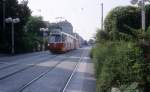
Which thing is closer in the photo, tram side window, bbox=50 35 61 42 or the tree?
tram side window, bbox=50 35 61 42

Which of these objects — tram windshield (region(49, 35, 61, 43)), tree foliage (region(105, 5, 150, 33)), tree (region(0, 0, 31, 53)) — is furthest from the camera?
tree (region(0, 0, 31, 53))

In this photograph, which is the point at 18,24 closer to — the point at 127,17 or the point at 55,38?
the point at 55,38

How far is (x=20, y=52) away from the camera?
211 feet

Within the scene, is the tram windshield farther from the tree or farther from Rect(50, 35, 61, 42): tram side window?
the tree

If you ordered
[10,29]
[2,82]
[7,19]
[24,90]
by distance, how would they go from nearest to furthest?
1. [24,90]
2. [2,82]
3. [7,19]
4. [10,29]

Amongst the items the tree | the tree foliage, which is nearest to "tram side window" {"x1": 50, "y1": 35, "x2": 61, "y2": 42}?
the tree

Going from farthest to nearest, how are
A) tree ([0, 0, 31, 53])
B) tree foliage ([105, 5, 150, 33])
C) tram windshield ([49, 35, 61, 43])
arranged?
tree ([0, 0, 31, 53]) < tram windshield ([49, 35, 61, 43]) < tree foliage ([105, 5, 150, 33])

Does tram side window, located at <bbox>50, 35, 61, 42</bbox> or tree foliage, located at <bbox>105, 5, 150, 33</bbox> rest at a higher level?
tree foliage, located at <bbox>105, 5, 150, 33</bbox>

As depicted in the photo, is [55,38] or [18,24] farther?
[18,24]

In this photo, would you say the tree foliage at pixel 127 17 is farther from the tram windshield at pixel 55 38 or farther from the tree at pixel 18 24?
the tree at pixel 18 24

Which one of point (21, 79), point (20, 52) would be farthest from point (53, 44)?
point (21, 79)

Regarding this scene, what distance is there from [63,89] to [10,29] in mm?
44743

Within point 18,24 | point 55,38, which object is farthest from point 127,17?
point 18,24

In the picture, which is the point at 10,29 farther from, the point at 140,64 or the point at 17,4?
the point at 140,64
